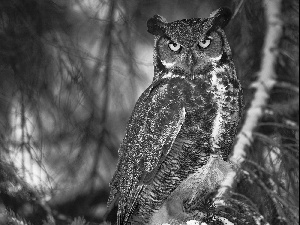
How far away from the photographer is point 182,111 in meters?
0.80

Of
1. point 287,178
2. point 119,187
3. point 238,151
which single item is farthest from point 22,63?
point 287,178

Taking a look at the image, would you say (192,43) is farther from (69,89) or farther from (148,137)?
(69,89)

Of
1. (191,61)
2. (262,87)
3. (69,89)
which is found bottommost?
(262,87)

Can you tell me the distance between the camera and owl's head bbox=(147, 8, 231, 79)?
2.61ft

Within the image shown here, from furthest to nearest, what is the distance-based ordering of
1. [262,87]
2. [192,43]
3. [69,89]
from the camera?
[69,89], [192,43], [262,87]

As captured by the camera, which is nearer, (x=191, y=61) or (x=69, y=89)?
(x=191, y=61)

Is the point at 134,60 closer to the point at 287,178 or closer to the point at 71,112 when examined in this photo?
the point at 71,112

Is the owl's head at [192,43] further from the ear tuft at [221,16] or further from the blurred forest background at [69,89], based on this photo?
the blurred forest background at [69,89]

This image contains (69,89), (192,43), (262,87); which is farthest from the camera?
(69,89)

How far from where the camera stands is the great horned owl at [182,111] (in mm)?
799

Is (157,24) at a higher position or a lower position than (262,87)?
higher

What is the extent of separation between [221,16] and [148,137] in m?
0.29

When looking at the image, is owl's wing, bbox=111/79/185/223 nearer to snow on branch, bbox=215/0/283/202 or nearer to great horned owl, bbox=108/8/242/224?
great horned owl, bbox=108/8/242/224

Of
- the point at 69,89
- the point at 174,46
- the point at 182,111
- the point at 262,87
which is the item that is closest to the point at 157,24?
the point at 174,46
